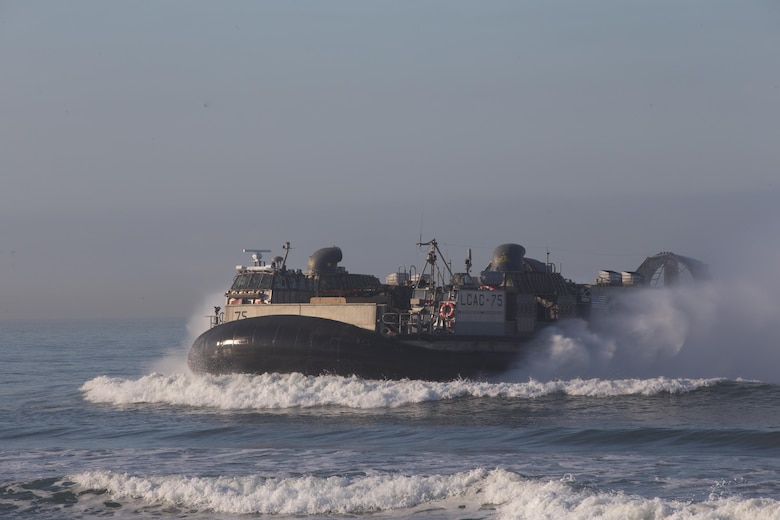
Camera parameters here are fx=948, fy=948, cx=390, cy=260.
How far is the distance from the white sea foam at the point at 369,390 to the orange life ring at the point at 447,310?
2263mm

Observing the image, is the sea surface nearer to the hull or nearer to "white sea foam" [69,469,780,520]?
"white sea foam" [69,469,780,520]

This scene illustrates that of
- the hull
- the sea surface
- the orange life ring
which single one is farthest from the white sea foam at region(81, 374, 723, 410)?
the orange life ring

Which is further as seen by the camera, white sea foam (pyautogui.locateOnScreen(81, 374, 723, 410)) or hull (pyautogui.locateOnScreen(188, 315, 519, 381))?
hull (pyautogui.locateOnScreen(188, 315, 519, 381))

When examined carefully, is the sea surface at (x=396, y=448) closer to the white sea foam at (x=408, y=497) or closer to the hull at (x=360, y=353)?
the white sea foam at (x=408, y=497)

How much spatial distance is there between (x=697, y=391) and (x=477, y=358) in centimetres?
675

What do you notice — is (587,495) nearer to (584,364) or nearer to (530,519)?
(530,519)

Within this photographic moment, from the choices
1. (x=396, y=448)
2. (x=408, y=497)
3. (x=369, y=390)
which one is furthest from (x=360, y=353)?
(x=408, y=497)

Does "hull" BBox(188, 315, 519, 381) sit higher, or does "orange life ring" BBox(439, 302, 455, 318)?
"orange life ring" BBox(439, 302, 455, 318)

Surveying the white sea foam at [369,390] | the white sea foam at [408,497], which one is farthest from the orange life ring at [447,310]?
the white sea foam at [408,497]

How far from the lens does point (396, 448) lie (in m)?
20.9

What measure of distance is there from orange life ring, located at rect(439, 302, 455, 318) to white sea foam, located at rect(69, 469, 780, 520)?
44.5 ft

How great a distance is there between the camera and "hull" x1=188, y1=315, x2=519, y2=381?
98.0 feet

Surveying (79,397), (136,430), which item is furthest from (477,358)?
(79,397)

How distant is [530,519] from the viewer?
48.0 ft
